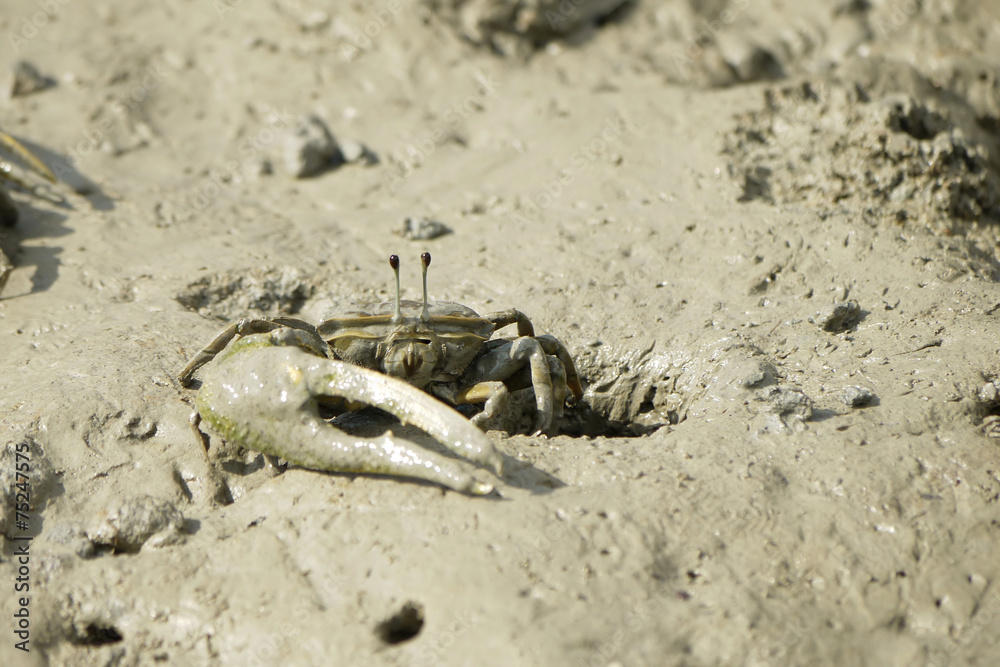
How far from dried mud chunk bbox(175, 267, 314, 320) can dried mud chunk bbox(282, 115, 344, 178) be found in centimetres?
132

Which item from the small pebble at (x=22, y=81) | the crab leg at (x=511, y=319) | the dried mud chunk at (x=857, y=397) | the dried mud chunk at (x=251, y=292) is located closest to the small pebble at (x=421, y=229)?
the dried mud chunk at (x=251, y=292)

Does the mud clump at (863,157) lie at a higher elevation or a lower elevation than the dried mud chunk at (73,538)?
higher

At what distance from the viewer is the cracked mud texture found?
8.73ft

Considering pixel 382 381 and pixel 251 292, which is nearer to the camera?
pixel 382 381

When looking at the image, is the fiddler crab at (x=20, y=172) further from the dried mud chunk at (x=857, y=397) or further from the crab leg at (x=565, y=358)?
the dried mud chunk at (x=857, y=397)

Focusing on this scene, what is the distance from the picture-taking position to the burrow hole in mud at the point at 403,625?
8.46 ft

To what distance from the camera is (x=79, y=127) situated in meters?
6.04

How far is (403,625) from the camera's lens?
8.57ft

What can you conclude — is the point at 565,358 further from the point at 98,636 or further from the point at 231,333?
the point at 98,636

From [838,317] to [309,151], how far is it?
3645 mm

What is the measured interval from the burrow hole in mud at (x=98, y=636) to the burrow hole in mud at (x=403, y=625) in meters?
0.94

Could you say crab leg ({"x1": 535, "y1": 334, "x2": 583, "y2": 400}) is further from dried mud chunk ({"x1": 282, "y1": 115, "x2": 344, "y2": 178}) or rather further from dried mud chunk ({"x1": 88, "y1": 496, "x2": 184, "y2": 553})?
dried mud chunk ({"x1": 282, "y1": 115, "x2": 344, "y2": 178})

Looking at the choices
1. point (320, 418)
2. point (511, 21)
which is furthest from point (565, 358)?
point (511, 21)

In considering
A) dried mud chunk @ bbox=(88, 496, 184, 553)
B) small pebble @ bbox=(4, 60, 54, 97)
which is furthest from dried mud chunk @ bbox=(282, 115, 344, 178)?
dried mud chunk @ bbox=(88, 496, 184, 553)
